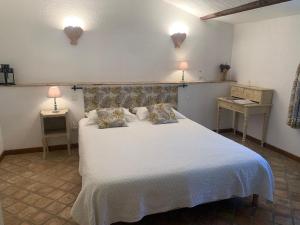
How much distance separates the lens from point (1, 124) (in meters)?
3.65

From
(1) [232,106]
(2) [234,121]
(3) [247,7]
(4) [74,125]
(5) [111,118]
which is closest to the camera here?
(3) [247,7]

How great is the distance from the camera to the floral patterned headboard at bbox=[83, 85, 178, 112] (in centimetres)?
398

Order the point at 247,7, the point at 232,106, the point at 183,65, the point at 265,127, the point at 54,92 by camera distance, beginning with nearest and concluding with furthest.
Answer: the point at 247,7 < the point at 54,92 < the point at 265,127 < the point at 232,106 < the point at 183,65

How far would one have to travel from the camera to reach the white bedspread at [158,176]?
196 cm

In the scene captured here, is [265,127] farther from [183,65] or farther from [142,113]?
[142,113]

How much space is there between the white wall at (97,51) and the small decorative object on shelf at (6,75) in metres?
0.11

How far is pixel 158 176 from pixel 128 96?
2317 millimetres

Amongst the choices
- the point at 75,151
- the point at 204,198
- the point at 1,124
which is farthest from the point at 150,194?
the point at 1,124

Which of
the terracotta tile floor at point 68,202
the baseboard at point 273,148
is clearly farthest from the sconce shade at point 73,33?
the baseboard at point 273,148

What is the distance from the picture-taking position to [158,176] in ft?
6.73

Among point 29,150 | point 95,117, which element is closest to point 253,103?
point 95,117

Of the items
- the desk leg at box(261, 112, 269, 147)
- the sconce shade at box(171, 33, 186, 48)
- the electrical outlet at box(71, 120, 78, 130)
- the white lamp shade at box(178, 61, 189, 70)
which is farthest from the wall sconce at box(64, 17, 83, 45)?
the desk leg at box(261, 112, 269, 147)

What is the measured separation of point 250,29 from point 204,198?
133 inches

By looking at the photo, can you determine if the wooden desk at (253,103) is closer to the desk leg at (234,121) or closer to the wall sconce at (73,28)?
the desk leg at (234,121)
